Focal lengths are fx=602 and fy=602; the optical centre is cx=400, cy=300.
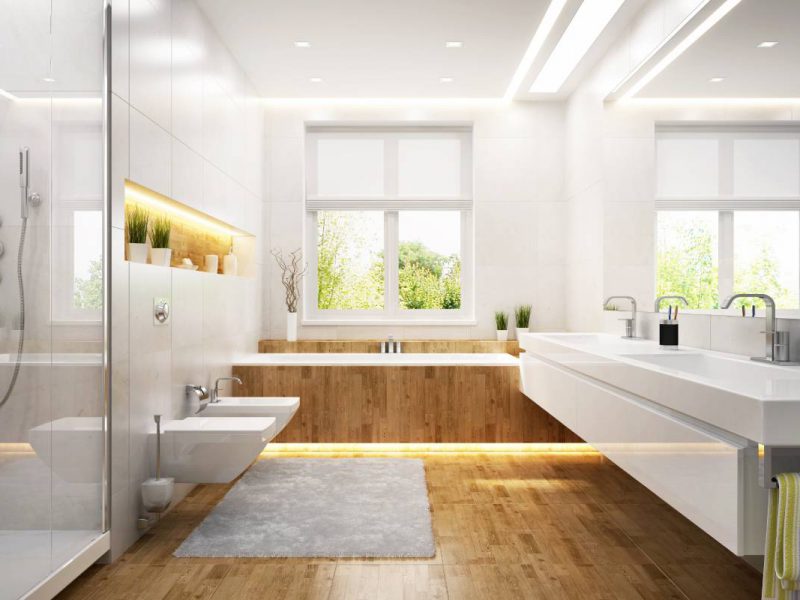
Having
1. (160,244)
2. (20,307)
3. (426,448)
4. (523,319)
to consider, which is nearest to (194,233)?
(160,244)

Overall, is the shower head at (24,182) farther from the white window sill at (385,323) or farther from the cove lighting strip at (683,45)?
the white window sill at (385,323)

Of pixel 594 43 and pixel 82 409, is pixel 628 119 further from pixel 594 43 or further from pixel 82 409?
pixel 82 409

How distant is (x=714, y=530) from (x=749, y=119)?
5.73 ft

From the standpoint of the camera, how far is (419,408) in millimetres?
4109

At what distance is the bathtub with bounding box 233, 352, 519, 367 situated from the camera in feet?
13.5

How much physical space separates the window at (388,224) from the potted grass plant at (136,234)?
234 centimetres

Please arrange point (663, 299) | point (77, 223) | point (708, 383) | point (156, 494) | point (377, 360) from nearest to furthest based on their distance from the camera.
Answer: point (708, 383) → point (77, 223) → point (156, 494) → point (663, 299) → point (377, 360)

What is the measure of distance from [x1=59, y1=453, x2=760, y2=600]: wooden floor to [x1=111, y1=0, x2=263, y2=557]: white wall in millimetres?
284

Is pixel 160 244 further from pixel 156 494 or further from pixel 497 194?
pixel 497 194

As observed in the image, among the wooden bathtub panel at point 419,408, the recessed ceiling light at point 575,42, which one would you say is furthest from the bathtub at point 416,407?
the recessed ceiling light at point 575,42

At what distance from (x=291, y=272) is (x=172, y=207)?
1778 mm

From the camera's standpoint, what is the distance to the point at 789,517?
4.76 ft

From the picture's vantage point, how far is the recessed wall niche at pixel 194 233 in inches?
117

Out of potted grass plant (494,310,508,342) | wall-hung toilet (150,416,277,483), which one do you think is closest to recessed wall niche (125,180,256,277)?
wall-hung toilet (150,416,277,483)
